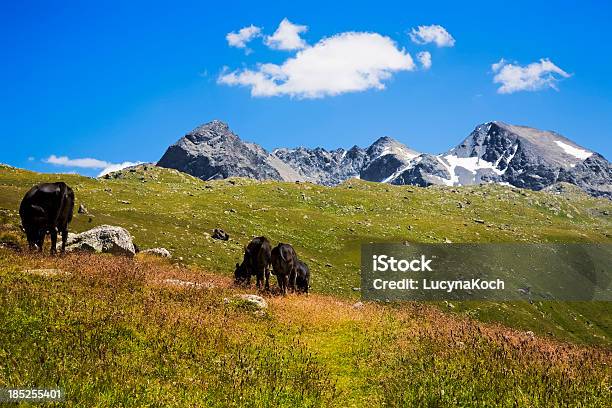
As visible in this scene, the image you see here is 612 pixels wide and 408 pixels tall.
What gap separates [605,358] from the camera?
1310 centimetres

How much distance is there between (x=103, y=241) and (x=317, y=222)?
53883mm

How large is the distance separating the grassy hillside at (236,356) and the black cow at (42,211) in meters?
5.36

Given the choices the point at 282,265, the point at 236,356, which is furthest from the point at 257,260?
the point at 236,356

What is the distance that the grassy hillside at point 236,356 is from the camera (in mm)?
8570

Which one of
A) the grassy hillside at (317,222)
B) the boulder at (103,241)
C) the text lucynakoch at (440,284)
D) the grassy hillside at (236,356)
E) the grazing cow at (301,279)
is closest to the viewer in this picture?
the grassy hillside at (236,356)

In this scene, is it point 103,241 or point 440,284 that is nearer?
point 103,241

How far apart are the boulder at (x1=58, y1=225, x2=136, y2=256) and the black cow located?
23.3ft

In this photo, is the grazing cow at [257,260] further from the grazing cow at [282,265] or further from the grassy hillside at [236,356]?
the grassy hillside at [236,356]

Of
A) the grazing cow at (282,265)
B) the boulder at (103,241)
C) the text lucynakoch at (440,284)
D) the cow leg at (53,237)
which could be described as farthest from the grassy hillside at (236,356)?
the text lucynakoch at (440,284)

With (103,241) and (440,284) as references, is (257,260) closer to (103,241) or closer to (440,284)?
(103,241)

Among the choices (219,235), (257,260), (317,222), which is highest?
(317,222)

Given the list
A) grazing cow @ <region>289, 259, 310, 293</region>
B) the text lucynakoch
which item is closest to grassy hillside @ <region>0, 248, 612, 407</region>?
grazing cow @ <region>289, 259, 310, 293</region>

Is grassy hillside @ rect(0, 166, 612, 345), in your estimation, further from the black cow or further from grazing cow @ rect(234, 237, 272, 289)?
grazing cow @ rect(234, 237, 272, 289)

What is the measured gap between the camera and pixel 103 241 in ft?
94.8
